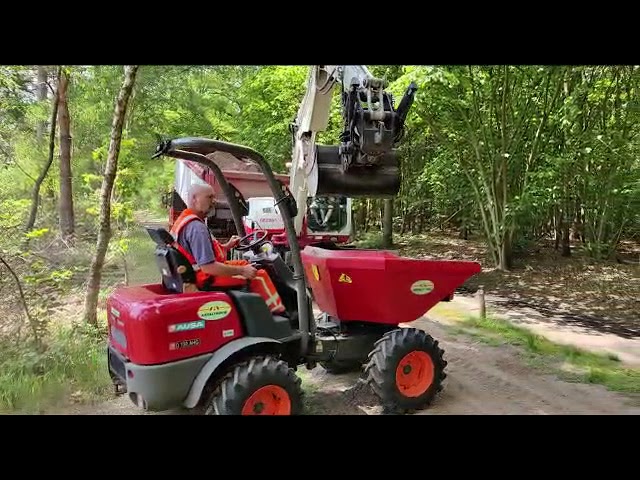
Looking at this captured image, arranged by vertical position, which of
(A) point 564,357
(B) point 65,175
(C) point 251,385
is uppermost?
(B) point 65,175

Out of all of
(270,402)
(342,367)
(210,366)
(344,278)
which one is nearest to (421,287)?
(344,278)

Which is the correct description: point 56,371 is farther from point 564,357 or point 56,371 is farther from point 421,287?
point 564,357

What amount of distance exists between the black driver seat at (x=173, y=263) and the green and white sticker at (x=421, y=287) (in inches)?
56.1

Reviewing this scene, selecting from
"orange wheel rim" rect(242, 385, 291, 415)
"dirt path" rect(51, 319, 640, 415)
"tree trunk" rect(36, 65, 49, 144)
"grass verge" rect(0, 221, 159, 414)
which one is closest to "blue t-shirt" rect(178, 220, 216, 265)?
"orange wheel rim" rect(242, 385, 291, 415)

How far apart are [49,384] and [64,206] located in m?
5.91

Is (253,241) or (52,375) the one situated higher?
(253,241)

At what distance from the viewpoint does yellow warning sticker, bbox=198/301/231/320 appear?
3184 millimetres

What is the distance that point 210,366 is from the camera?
315 centimetres

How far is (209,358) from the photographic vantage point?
320cm

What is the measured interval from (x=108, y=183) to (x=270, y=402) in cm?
354

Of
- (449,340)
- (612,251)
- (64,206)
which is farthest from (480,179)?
(64,206)

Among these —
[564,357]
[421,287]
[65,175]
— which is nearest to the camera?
[421,287]

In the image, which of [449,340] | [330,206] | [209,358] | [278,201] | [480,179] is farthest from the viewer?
[480,179]
